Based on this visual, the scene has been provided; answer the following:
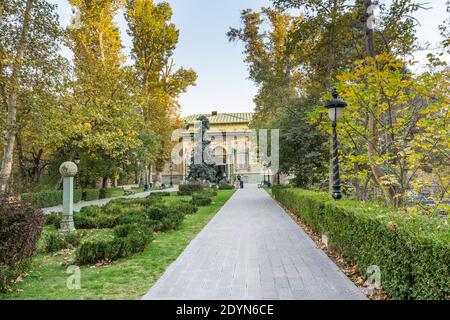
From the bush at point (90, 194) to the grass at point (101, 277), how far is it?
16.7 meters

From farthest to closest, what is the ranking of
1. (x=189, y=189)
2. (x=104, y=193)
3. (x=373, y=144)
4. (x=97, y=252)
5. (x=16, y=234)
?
(x=189, y=189)
(x=104, y=193)
(x=373, y=144)
(x=97, y=252)
(x=16, y=234)

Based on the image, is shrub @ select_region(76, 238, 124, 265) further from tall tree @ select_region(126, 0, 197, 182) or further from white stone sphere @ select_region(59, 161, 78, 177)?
tall tree @ select_region(126, 0, 197, 182)

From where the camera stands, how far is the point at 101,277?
5.01m

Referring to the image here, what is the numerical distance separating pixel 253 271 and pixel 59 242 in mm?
4626

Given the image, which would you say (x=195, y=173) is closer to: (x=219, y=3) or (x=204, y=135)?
(x=204, y=135)

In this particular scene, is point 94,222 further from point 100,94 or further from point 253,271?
point 100,94

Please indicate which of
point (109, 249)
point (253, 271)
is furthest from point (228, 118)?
point (253, 271)

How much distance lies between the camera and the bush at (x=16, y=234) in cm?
483

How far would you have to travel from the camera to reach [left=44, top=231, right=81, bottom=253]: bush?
692 centimetres

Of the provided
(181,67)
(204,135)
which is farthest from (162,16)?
(204,135)

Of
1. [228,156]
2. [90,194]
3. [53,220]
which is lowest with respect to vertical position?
[90,194]

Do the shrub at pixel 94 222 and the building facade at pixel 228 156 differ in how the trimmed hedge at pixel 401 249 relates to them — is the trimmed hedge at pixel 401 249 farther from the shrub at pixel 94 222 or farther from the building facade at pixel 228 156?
the building facade at pixel 228 156

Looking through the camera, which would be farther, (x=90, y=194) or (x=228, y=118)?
(x=228, y=118)

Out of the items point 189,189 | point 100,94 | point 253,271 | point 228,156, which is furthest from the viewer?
point 228,156
